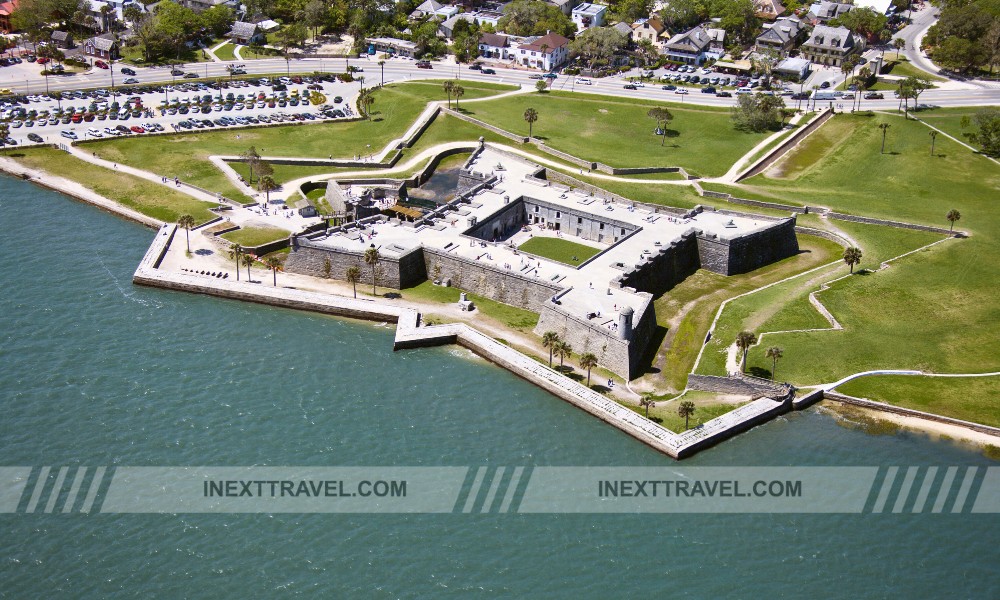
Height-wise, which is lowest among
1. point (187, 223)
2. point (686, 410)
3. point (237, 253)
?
point (686, 410)

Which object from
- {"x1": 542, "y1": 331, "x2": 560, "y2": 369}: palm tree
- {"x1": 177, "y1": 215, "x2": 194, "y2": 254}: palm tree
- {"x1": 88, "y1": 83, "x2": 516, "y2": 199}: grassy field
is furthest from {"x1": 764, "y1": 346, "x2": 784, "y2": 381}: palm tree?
{"x1": 88, "y1": 83, "x2": 516, "y2": 199}: grassy field

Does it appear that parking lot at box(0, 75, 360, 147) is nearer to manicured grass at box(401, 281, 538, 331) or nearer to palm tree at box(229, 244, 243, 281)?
palm tree at box(229, 244, 243, 281)

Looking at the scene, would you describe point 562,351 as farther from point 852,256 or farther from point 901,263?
point 901,263

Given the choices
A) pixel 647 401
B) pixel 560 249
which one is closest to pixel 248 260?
pixel 560 249

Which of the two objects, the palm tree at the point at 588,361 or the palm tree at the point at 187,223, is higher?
the palm tree at the point at 187,223

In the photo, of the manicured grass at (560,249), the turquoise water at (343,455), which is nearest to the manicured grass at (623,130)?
the manicured grass at (560,249)

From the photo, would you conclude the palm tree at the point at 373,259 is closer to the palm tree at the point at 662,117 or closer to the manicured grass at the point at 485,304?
the manicured grass at the point at 485,304

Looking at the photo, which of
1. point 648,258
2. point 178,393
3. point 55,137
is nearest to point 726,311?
point 648,258
